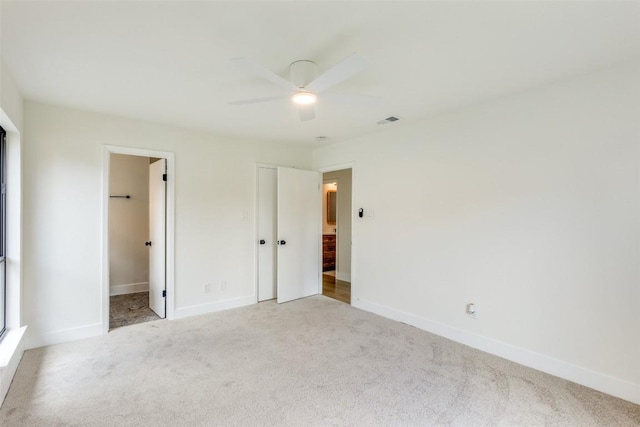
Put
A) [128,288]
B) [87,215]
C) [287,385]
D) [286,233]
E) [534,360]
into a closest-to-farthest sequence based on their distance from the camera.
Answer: [287,385], [534,360], [87,215], [286,233], [128,288]

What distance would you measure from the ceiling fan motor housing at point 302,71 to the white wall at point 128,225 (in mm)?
3972

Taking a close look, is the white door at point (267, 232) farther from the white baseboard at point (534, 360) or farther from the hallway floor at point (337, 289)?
the white baseboard at point (534, 360)

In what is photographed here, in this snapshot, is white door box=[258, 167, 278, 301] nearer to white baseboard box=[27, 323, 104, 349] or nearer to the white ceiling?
the white ceiling

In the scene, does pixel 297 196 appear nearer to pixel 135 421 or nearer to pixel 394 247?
pixel 394 247

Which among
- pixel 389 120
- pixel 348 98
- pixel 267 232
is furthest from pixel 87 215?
pixel 389 120

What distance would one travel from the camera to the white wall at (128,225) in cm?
489

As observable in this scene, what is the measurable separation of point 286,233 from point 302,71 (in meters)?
2.83

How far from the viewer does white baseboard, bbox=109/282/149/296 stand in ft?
16.0

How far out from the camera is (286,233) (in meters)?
4.62

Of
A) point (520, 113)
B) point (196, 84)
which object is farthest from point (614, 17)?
point (196, 84)

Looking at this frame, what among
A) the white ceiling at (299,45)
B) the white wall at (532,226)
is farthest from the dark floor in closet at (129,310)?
the white wall at (532,226)

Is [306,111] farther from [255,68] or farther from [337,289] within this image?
[337,289]

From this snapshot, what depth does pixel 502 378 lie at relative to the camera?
2439 millimetres

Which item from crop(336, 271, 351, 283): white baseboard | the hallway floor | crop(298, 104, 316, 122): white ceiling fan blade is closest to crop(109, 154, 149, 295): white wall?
the hallway floor
